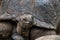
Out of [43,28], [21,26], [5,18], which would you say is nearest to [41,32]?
[43,28]

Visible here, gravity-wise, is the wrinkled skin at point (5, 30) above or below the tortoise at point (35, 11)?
below

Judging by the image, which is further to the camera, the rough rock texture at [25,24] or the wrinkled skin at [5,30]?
the wrinkled skin at [5,30]

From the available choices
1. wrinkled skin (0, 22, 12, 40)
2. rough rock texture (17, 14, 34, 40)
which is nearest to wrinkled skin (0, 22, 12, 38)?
wrinkled skin (0, 22, 12, 40)

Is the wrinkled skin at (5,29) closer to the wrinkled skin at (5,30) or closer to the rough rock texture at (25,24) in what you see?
the wrinkled skin at (5,30)

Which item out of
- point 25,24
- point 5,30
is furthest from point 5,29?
point 25,24

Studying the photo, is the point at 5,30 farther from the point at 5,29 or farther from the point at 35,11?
the point at 35,11

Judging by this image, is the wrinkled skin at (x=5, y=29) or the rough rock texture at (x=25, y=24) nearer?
the rough rock texture at (x=25, y=24)

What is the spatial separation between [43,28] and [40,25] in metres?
0.04

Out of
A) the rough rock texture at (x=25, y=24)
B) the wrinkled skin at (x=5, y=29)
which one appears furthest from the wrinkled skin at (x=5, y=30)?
the rough rock texture at (x=25, y=24)

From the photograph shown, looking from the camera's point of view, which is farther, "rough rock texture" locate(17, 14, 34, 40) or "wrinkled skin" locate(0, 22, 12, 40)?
"wrinkled skin" locate(0, 22, 12, 40)

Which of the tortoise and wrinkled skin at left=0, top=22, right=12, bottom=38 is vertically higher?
the tortoise

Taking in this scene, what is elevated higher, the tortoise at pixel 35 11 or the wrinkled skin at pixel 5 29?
the tortoise at pixel 35 11

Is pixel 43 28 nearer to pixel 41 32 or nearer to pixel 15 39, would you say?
pixel 41 32

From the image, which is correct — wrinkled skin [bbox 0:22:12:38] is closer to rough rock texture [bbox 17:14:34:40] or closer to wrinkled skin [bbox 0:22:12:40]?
wrinkled skin [bbox 0:22:12:40]
